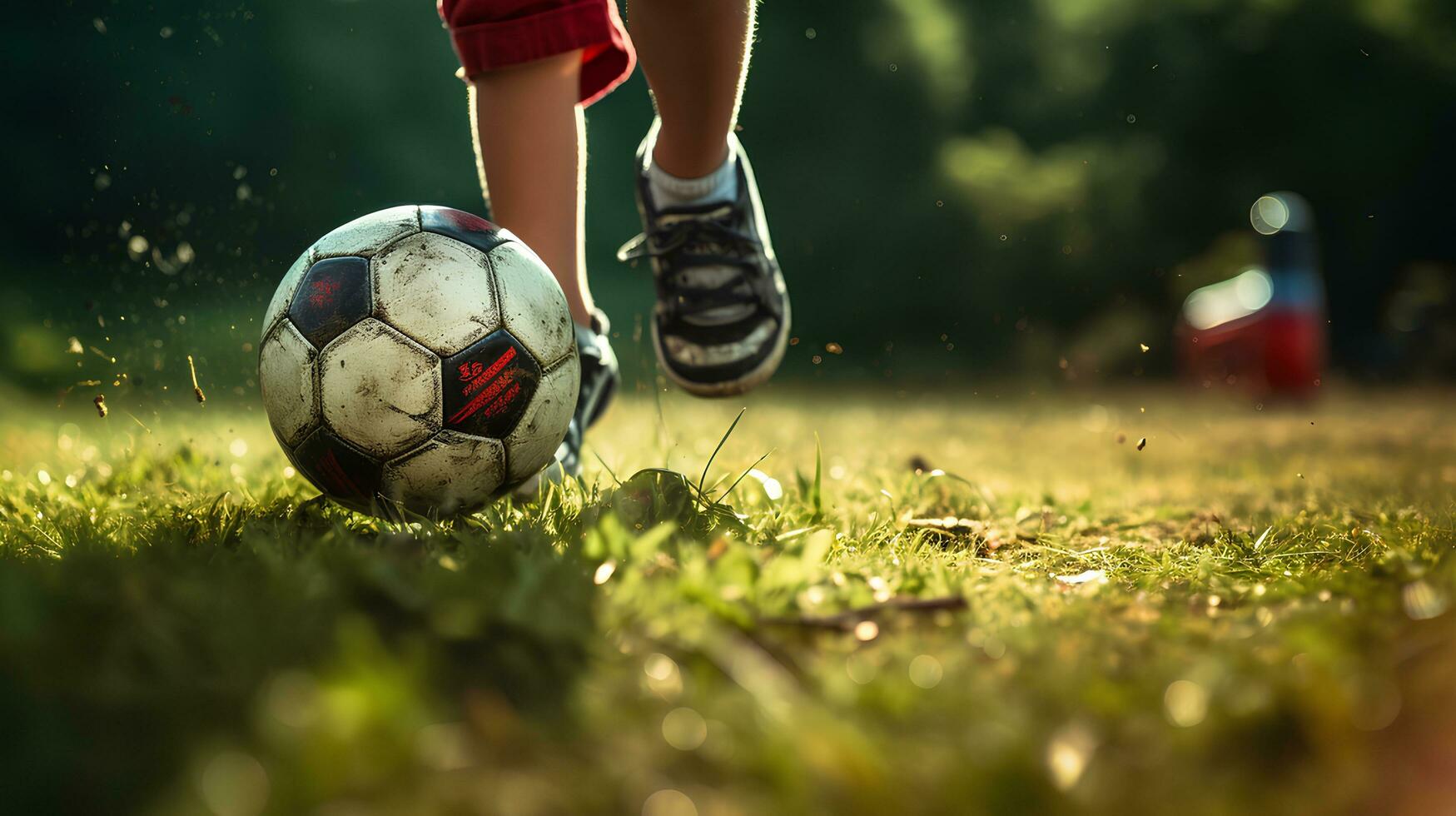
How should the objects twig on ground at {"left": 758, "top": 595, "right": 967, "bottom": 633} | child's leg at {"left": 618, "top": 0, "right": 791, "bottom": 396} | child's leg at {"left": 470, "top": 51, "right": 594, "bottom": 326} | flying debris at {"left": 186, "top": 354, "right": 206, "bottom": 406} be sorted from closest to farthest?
twig on ground at {"left": 758, "top": 595, "right": 967, "bottom": 633}, flying debris at {"left": 186, "top": 354, "right": 206, "bottom": 406}, child's leg at {"left": 470, "top": 51, "right": 594, "bottom": 326}, child's leg at {"left": 618, "top": 0, "right": 791, "bottom": 396}

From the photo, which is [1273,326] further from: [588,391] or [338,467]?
[338,467]

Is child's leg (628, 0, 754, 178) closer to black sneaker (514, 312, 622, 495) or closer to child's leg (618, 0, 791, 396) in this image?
child's leg (618, 0, 791, 396)

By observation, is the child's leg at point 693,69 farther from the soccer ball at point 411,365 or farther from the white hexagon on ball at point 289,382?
the white hexagon on ball at point 289,382

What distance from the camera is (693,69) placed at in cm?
274

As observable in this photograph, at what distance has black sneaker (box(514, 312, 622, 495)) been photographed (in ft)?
7.54

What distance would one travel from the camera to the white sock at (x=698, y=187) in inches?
115

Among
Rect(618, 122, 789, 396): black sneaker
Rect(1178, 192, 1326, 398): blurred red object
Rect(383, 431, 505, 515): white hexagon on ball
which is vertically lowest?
Rect(1178, 192, 1326, 398): blurred red object

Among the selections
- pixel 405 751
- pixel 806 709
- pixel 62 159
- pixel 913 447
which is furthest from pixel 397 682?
pixel 62 159

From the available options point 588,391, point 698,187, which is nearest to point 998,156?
point 698,187

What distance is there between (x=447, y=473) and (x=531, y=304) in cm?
34

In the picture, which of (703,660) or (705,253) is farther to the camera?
(705,253)

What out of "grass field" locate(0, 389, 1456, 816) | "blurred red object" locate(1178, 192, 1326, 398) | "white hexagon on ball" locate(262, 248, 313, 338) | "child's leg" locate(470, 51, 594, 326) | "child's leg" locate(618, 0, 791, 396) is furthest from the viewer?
"blurred red object" locate(1178, 192, 1326, 398)

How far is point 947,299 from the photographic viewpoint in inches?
400

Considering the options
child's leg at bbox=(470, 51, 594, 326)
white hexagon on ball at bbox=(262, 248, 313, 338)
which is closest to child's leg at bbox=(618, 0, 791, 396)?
child's leg at bbox=(470, 51, 594, 326)
